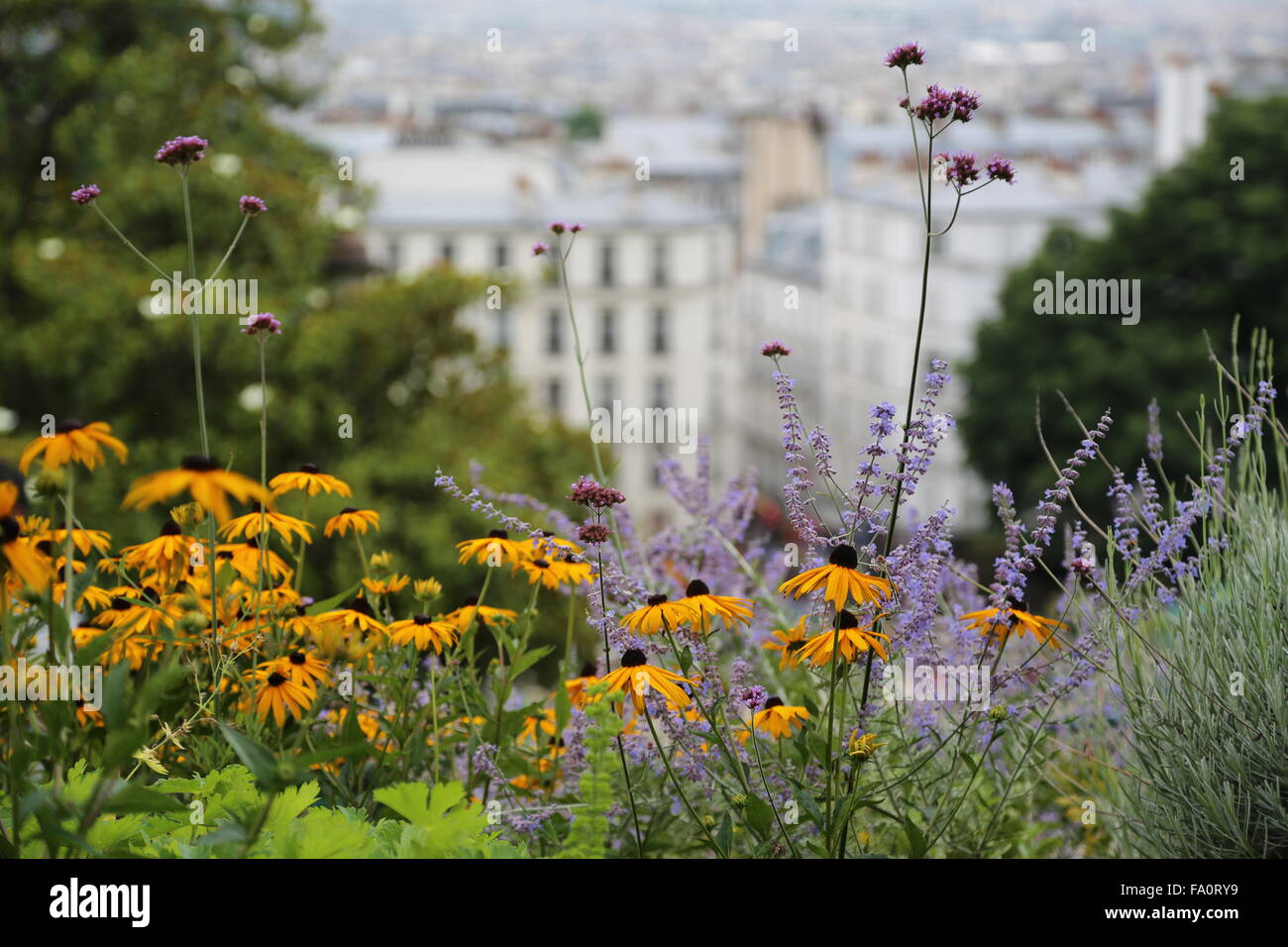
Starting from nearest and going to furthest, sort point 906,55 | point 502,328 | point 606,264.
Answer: point 906,55, point 502,328, point 606,264

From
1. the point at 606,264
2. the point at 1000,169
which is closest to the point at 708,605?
the point at 1000,169

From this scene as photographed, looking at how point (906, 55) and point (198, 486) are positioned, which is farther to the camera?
point (906, 55)

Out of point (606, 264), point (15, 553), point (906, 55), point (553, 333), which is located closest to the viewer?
point (15, 553)

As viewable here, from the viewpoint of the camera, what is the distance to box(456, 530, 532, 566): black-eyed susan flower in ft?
6.77

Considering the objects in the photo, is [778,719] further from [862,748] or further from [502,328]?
[502,328]

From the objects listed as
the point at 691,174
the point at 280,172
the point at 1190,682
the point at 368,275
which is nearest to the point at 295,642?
the point at 1190,682

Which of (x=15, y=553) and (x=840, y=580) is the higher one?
(x=15, y=553)

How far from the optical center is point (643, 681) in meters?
1.74

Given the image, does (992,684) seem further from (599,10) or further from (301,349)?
(599,10)

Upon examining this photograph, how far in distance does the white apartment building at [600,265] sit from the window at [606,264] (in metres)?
0.03

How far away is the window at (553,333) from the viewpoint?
171ft

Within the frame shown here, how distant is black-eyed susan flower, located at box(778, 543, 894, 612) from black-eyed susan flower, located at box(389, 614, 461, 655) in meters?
0.50

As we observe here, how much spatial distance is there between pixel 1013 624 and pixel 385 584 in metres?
0.88

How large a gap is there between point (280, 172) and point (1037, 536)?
1689 cm
